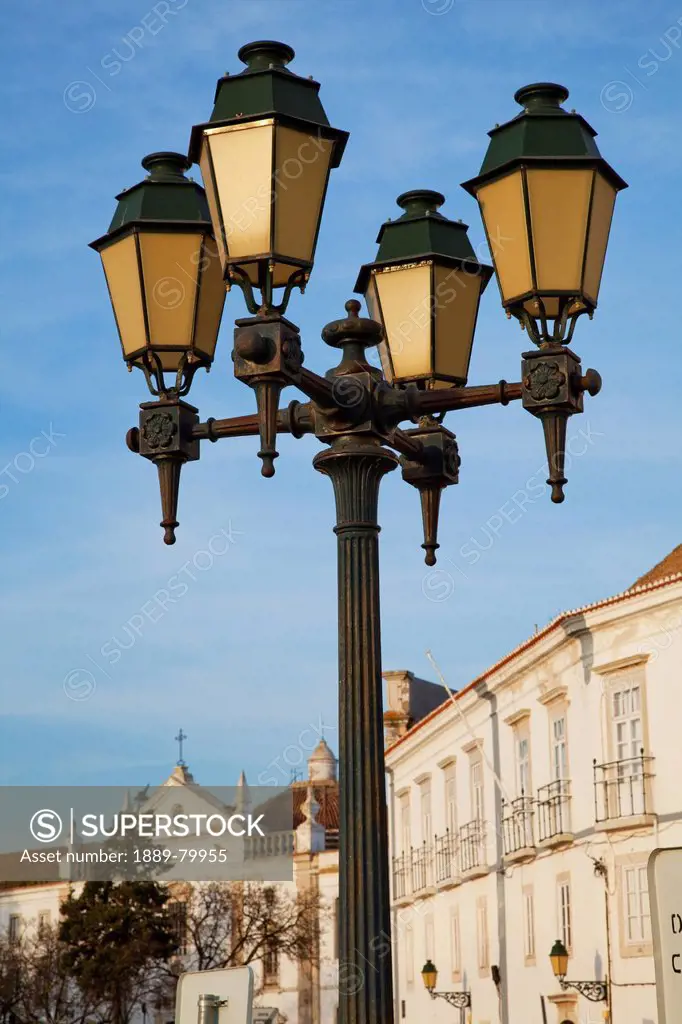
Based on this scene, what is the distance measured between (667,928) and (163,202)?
Answer: 11.6 feet

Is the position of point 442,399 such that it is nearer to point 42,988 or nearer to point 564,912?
point 564,912

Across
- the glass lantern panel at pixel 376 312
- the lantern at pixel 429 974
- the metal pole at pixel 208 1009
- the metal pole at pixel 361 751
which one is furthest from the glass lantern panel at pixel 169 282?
the lantern at pixel 429 974

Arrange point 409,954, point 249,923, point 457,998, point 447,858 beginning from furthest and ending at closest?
point 249,923 → point 409,954 → point 447,858 → point 457,998

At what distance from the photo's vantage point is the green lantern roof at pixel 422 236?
6113 mm

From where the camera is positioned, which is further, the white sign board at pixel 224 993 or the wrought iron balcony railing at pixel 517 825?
the wrought iron balcony railing at pixel 517 825

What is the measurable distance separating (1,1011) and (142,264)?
4534 centimetres

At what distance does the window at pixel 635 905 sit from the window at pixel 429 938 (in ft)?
36.9

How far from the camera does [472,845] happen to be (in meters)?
29.5

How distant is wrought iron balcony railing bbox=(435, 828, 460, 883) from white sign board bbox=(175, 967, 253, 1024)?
1079 inches

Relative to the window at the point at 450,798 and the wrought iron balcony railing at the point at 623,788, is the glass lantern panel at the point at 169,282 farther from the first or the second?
the window at the point at 450,798

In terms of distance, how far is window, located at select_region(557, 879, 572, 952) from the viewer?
2419 cm

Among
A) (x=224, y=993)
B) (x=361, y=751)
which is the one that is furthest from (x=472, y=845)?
(x=224, y=993)

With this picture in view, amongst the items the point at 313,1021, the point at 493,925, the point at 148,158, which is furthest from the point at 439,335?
the point at 313,1021

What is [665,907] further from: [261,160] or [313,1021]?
[313,1021]
